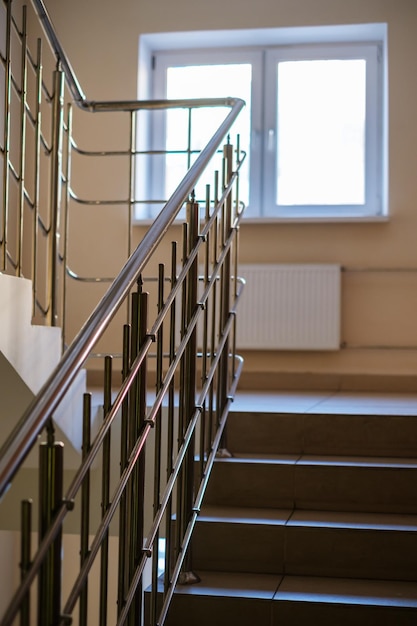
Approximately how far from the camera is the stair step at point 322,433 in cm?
304

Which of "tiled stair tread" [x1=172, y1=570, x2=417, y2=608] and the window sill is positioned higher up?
the window sill

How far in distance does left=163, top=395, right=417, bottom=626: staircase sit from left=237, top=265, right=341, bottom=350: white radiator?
5.81ft

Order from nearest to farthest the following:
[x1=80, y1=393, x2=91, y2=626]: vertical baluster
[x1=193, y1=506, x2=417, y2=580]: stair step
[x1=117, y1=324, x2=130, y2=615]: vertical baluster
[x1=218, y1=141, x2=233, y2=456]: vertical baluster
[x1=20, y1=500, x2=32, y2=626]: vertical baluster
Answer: [x1=20, y1=500, x2=32, y2=626]: vertical baluster → [x1=80, y1=393, x2=91, y2=626]: vertical baluster → [x1=117, y1=324, x2=130, y2=615]: vertical baluster → [x1=193, y1=506, x2=417, y2=580]: stair step → [x1=218, y1=141, x2=233, y2=456]: vertical baluster

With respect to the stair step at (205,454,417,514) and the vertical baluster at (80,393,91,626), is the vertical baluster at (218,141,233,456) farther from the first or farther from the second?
the vertical baluster at (80,393,91,626)

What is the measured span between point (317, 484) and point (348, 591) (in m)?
0.48

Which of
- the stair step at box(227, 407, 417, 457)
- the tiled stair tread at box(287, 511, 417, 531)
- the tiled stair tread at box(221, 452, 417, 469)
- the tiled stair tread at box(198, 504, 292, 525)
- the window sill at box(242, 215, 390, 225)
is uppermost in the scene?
the window sill at box(242, 215, 390, 225)

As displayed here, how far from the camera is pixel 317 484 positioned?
284cm

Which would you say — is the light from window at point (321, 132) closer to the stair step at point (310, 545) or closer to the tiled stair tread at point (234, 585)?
the stair step at point (310, 545)

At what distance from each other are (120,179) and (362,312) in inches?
63.9

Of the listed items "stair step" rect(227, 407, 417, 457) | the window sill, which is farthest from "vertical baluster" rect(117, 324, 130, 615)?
the window sill

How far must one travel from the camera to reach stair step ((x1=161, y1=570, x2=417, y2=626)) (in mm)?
2279

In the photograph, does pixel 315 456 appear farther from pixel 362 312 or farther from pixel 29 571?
pixel 362 312

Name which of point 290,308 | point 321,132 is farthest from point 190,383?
point 321,132

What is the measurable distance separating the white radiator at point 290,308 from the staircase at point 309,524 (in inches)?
69.8
